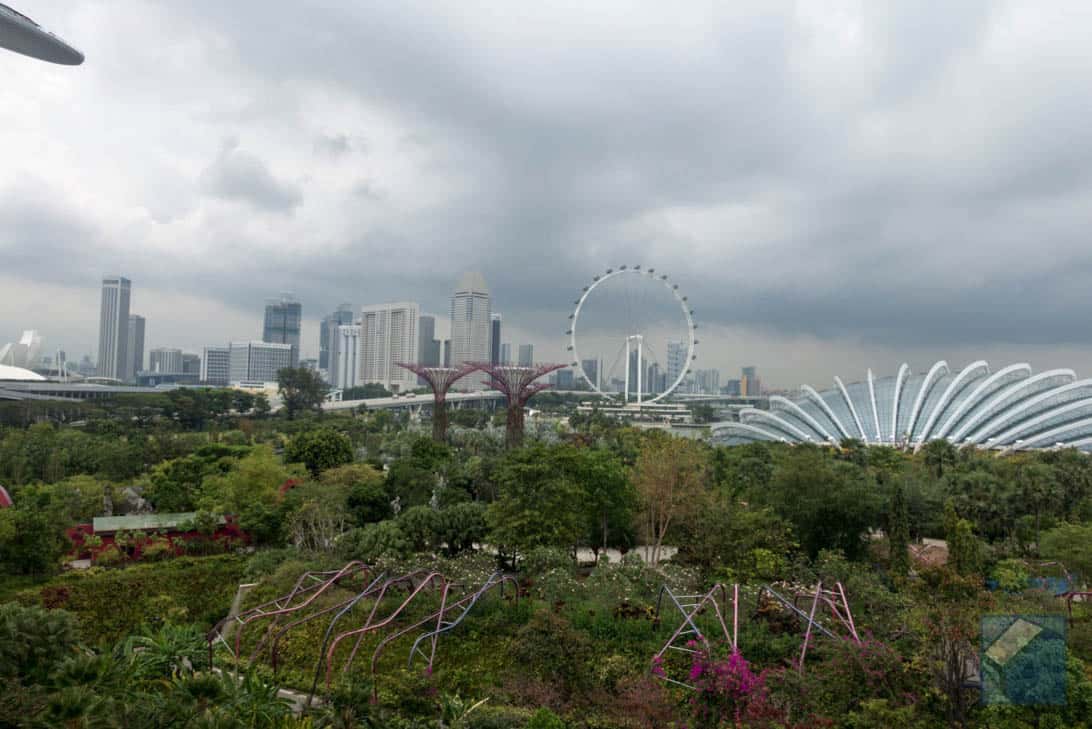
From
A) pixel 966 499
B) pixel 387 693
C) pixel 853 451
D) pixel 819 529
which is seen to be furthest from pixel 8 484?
pixel 853 451

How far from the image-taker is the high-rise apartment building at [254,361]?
176500mm

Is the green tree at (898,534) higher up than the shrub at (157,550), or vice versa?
the green tree at (898,534)

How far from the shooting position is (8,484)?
2669 cm

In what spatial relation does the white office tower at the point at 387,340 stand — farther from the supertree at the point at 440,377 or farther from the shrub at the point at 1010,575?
the shrub at the point at 1010,575

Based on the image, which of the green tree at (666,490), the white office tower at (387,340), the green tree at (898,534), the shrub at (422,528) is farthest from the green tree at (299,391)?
the white office tower at (387,340)

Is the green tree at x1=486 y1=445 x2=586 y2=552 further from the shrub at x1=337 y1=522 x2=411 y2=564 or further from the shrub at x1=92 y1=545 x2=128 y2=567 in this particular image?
the shrub at x1=92 y1=545 x2=128 y2=567

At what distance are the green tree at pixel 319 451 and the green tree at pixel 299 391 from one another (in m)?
39.9

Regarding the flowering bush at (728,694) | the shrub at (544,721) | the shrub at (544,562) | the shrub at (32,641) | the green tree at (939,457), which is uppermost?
the green tree at (939,457)

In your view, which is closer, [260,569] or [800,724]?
[800,724]

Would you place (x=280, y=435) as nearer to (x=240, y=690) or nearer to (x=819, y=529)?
(x=819, y=529)

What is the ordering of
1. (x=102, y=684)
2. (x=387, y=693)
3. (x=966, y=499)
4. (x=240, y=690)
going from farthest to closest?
(x=966, y=499), (x=387, y=693), (x=240, y=690), (x=102, y=684)

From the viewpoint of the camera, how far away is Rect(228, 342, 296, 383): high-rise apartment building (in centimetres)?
17650

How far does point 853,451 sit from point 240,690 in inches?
1372

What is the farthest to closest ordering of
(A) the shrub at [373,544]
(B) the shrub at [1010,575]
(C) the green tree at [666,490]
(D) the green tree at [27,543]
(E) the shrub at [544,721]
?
1. (C) the green tree at [666,490]
2. (A) the shrub at [373,544]
3. (D) the green tree at [27,543]
4. (B) the shrub at [1010,575]
5. (E) the shrub at [544,721]
